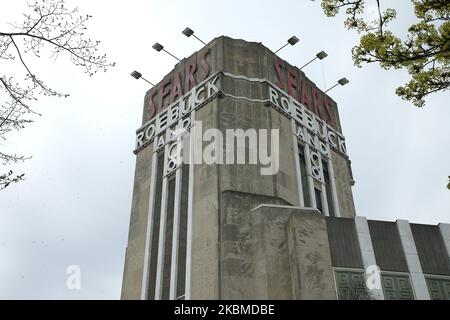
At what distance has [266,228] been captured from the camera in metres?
24.3

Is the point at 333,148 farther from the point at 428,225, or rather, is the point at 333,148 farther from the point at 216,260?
the point at 216,260

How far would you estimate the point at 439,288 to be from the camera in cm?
2233

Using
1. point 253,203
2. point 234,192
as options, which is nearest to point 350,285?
point 253,203

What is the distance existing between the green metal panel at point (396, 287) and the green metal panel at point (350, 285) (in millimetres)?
958

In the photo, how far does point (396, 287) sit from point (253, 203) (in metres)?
7.99

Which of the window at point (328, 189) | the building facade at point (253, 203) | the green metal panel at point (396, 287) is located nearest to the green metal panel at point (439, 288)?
the building facade at point (253, 203)

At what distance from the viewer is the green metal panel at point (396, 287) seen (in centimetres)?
2164

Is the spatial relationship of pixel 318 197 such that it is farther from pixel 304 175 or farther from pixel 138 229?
pixel 138 229

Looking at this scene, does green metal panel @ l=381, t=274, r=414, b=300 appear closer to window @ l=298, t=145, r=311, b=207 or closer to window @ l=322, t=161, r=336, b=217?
window @ l=298, t=145, r=311, b=207

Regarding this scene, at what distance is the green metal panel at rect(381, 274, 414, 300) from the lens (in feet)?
71.0

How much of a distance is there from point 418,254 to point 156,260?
1350 cm

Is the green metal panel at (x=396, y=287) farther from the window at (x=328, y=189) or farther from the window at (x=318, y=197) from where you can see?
the window at (x=328, y=189)

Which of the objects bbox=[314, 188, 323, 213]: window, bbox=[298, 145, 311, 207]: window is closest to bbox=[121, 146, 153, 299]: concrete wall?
bbox=[298, 145, 311, 207]: window
